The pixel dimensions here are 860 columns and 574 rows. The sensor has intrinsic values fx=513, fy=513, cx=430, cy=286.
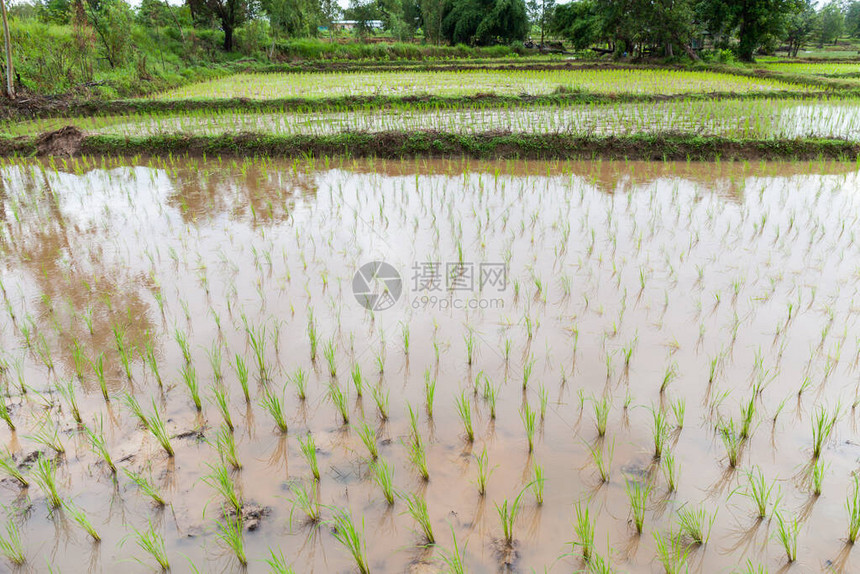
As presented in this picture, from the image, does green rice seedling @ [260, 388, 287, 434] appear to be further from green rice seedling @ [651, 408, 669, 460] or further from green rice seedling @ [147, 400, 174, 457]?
green rice seedling @ [651, 408, 669, 460]

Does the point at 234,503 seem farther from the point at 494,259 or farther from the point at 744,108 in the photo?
the point at 744,108

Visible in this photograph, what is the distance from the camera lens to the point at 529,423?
7.09 feet

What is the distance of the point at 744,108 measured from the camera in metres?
8.83

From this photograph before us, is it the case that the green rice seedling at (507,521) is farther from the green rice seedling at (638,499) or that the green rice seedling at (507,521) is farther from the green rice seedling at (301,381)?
the green rice seedling at (301,381)

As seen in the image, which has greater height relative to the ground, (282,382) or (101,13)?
(101,13)

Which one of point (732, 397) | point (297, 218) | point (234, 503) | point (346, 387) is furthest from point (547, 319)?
point (297, 218)

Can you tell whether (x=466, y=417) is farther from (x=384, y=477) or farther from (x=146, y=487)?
(x=146, y=487)

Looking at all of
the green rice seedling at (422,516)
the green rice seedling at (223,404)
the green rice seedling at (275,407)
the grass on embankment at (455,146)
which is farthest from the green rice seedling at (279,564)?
the grass on embankment at (455,146)

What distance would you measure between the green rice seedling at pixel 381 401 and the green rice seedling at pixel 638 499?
1.05 metres

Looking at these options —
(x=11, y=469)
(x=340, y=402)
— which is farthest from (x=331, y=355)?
(x=11, y=469)

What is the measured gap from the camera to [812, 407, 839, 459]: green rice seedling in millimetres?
2018

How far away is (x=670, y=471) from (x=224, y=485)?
1646 millimetres

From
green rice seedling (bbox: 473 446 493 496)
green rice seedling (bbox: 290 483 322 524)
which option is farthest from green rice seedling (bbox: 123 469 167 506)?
green rice seedling (bbox: 473 446 493 496)

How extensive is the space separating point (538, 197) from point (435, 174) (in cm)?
143
